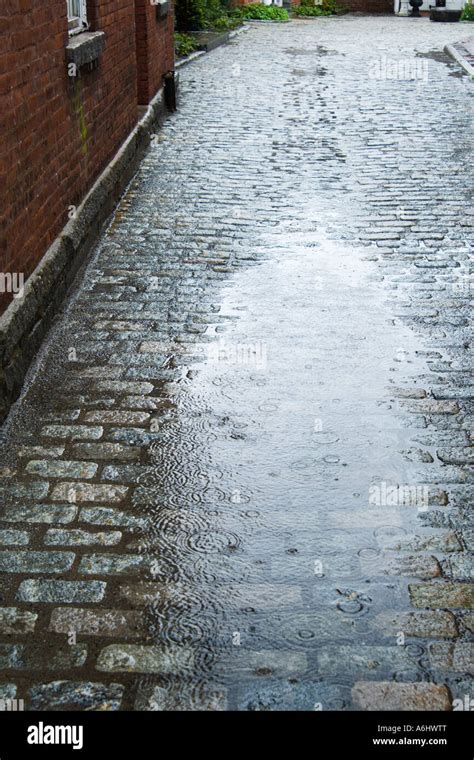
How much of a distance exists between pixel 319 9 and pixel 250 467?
31.8 metres

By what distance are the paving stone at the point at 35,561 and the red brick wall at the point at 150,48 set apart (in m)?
8.63

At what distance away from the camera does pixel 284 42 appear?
23.3 meters

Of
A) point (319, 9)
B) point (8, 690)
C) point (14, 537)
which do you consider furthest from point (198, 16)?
point (8, 690)

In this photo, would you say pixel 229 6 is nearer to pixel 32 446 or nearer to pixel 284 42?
pixel 284 42

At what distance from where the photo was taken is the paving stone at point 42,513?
12.6 ft

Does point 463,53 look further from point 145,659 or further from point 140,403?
point 145,659

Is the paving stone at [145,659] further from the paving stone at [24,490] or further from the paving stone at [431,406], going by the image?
the paving stone at [431,406]

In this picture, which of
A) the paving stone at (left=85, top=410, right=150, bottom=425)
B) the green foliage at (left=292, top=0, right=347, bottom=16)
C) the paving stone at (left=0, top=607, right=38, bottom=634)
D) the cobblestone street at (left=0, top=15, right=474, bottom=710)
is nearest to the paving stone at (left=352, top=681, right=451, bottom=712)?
the cobblestone street at (left=0, top=15, right=474, bottom=710)

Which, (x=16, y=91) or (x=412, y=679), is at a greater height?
(x=16, y=91)

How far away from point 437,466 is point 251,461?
33.4 inches

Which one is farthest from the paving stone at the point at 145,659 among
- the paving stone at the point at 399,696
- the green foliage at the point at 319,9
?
the green foliage at the point at 319,9

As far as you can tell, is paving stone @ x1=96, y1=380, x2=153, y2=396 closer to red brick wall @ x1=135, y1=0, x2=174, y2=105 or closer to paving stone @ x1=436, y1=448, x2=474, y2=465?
paving stone @ x1=436, y1=448, x2=474, y2=465

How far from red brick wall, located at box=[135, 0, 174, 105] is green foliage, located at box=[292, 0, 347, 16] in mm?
21577
